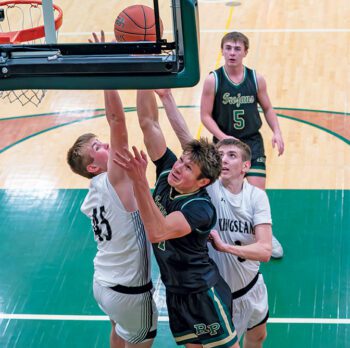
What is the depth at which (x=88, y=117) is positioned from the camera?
10.6 meters

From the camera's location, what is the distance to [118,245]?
5137mm

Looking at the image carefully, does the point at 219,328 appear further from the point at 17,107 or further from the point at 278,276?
the point at 17,107

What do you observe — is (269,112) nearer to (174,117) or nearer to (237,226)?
(174,117)

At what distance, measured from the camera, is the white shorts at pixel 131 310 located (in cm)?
520

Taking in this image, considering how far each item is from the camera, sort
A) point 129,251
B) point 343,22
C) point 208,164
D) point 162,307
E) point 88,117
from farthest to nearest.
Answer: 1. point 343,22
2. point 88,117
3. point 162,307
4. point 129,251
5. point 208,164

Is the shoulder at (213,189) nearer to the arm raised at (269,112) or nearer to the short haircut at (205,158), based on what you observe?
the short haircut at (205,158)

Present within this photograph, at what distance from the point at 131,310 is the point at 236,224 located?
2.85 ft

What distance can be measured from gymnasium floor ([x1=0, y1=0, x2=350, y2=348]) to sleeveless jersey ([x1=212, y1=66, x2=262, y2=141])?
1180 millimetres

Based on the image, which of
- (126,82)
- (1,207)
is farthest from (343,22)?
(126,82)

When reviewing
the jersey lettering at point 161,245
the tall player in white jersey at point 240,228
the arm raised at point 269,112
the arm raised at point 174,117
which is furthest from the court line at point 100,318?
the jersey lettering at point 161,245

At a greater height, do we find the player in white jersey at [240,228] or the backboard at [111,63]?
the backboard at [111,63]

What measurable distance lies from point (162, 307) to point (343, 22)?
7.78 metres

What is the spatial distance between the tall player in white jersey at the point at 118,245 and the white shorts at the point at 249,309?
0.54 m

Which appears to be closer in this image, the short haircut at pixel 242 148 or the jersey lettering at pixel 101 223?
the jersey lettering at pixel 101 223
